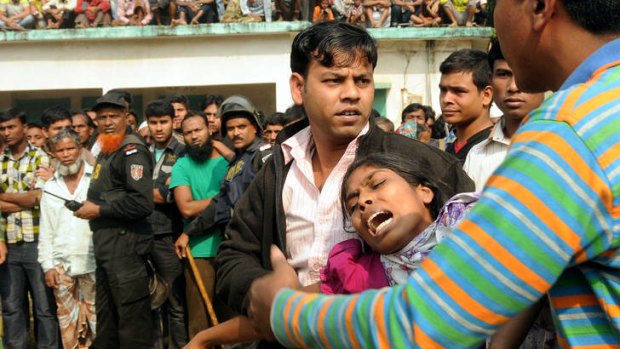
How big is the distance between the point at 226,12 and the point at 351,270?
15.6 m

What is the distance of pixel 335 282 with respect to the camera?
2621mm

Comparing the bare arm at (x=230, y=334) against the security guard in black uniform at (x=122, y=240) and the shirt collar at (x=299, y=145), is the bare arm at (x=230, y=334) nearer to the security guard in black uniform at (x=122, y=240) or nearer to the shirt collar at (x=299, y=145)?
the shirt collar at (x=299, y=145)

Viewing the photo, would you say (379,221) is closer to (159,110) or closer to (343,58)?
(343,58)

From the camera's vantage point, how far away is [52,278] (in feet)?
23.8

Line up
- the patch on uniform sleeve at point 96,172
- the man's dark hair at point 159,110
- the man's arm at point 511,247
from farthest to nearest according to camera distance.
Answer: the man's dark hair at point 159,110
the patch on uniform sleeve at point 96,172
the man's arm at point 511,247

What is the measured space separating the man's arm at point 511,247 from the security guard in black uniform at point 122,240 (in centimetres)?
556

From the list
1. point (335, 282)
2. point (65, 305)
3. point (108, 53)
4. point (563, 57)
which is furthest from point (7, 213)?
point (108, 53)

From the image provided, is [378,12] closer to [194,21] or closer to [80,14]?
[194,21]

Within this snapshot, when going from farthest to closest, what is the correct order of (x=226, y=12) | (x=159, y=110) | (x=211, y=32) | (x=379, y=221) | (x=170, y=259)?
(x=226, y=12), (x=211, y=32), (x=159, y=110), (x=170, y=259), (x=379, y=221)

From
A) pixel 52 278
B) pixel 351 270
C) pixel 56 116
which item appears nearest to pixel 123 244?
pixel 52 278

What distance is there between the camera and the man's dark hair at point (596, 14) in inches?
57.3

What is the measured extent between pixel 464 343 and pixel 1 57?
17.6 m

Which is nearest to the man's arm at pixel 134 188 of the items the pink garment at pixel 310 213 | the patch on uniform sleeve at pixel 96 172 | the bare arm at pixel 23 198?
the patch on uniform sleeve at pixel 96 172

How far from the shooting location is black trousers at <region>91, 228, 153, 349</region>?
671cm
